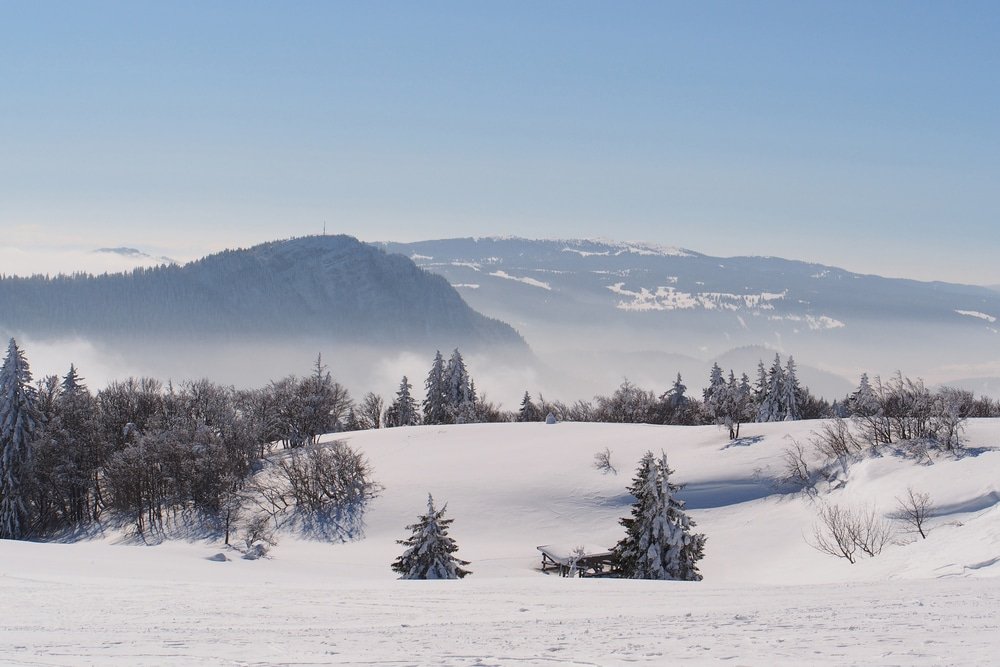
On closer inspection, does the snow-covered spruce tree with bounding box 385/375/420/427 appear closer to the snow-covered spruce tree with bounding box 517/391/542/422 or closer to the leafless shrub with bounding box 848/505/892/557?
the snow-covered spruce tree with bounding box 517/391/542/422

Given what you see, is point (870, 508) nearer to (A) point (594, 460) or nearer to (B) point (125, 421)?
(A) point (594, 460)

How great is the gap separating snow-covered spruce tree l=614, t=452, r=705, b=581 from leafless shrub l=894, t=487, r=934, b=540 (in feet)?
32.8

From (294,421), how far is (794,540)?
44.6 meters

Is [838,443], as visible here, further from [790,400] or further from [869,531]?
[790,400]

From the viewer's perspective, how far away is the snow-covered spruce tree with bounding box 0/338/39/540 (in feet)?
165

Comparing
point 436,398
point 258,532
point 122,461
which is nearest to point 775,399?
point 436,398

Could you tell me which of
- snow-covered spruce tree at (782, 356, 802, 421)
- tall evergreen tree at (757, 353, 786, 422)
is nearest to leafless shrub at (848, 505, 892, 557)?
snow-covered spruce tree at (782, 356, 802, 421)

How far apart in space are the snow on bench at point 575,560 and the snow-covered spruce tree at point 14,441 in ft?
114

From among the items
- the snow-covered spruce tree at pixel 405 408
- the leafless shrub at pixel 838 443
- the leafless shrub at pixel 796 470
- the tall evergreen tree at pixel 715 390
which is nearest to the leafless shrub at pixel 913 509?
the leafless shrub at pixel 838 443

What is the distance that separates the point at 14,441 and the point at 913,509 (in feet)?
174

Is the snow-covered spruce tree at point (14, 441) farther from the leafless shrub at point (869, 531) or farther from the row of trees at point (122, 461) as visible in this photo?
Answer: the leafless shrub at point (869, 531)

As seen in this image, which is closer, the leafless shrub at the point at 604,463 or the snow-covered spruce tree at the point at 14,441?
the snow-covered spruce tree at the point at 14,441

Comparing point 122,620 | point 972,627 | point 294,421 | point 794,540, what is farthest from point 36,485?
point 972,627

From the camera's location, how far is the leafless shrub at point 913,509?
35719 millimetres
